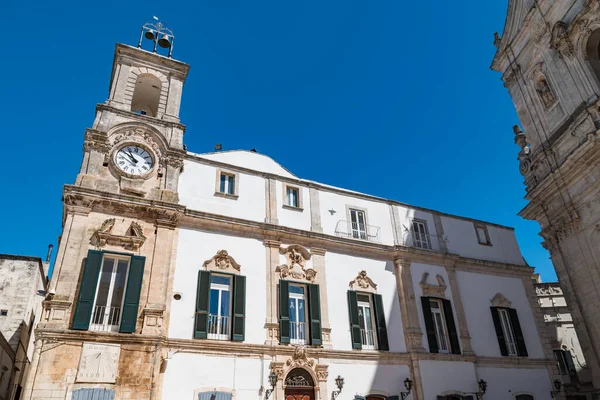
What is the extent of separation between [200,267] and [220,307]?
1590mm

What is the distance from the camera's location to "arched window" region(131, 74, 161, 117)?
19.4 m

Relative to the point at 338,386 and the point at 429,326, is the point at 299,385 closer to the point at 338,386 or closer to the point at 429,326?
the point at 338,386

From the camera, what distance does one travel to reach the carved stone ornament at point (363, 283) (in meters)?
18.5

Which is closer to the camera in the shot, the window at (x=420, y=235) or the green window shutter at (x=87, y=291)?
the green window shutter at (x=87, y=291)

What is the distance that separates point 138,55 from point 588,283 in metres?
20.3

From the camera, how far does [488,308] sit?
21.0m

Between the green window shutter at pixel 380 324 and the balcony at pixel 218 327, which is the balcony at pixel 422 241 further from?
the balcony at pixel 218 327

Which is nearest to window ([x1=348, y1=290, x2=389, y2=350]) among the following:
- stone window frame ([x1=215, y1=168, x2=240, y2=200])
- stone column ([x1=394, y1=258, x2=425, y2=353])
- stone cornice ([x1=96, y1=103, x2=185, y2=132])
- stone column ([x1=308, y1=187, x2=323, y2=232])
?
stone column ([x1=394, y1=258, x2=425, y2=353])

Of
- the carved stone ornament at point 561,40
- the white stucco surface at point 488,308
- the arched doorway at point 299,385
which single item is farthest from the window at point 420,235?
the carved stone ornament at point 561,40

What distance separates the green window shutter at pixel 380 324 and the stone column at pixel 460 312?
395 cm

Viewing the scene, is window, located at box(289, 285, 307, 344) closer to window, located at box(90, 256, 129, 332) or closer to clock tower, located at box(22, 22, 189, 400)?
clock tower, located at box(22, 22, 189, 400)

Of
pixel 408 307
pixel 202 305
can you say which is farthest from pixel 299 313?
pixel 408 307

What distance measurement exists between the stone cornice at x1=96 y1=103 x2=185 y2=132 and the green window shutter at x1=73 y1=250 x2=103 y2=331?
5.80m

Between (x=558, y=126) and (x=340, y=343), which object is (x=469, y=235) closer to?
(x=558, y=126)
